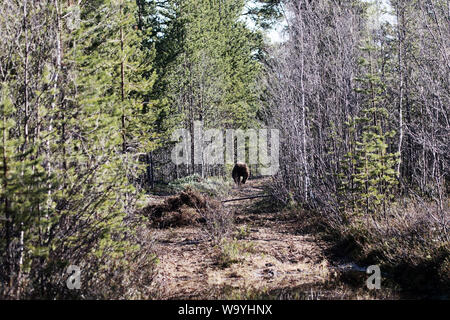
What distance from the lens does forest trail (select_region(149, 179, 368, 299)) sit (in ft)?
18.7

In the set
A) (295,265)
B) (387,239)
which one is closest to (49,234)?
(295,265)

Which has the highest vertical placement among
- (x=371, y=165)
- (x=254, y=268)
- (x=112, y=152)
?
(x=112, y=152)

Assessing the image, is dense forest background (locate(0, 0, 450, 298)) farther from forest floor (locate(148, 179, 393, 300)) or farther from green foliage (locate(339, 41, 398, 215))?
forest floor (locate(148, 179, 393, 300))

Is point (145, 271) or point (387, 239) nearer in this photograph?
point (145, 271)

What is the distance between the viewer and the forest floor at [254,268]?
220 inches

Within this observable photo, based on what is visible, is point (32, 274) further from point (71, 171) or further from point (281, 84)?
point (281, 84)

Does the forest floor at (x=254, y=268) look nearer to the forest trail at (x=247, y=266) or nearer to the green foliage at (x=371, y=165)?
the forest trail at (x=247, y=266)

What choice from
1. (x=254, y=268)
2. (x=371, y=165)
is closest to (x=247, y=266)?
(x=254, y=268)

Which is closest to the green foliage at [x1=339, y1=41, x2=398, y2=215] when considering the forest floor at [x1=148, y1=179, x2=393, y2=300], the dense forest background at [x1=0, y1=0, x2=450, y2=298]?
the dense forest background at [x1=0, y1=0, x2=450, y2=298]

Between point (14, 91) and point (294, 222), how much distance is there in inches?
334

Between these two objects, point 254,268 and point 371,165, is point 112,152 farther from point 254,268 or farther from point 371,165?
point 371,165

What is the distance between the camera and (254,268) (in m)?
7.02

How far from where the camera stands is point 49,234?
4281 millimetres

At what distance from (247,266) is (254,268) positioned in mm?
166
